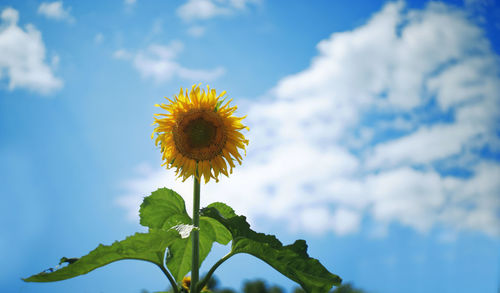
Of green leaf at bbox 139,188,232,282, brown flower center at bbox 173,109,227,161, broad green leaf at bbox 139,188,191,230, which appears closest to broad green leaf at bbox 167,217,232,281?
green leaf at bbox 139,188,232,282

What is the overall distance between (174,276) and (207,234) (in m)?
0.34

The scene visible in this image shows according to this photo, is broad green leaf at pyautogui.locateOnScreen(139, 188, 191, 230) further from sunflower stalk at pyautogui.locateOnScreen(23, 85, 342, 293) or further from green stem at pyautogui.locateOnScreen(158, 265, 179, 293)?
green stem at pyautogui.locateOnScreen(158, 265, 179, 293)

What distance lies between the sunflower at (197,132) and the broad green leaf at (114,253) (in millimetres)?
523

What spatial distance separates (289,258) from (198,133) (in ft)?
3.13

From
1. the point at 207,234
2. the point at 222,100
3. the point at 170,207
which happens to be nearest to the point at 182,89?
the point at 222,100

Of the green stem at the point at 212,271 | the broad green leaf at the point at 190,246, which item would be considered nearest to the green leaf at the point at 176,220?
the broad green leaf at the point at 190,246

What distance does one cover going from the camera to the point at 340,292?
8.08 meters

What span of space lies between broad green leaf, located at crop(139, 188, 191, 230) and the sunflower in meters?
0.20

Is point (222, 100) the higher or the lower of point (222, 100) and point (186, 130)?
the higher

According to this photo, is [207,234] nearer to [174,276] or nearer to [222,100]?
[174,276]

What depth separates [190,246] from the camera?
9.55 ft

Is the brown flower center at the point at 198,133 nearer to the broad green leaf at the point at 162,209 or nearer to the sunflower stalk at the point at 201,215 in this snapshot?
the sunflower stalk at the point at 201,215

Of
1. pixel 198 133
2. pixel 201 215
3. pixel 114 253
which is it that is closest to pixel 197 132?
pixel 198 133

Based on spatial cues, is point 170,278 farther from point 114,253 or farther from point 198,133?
point 198,133
